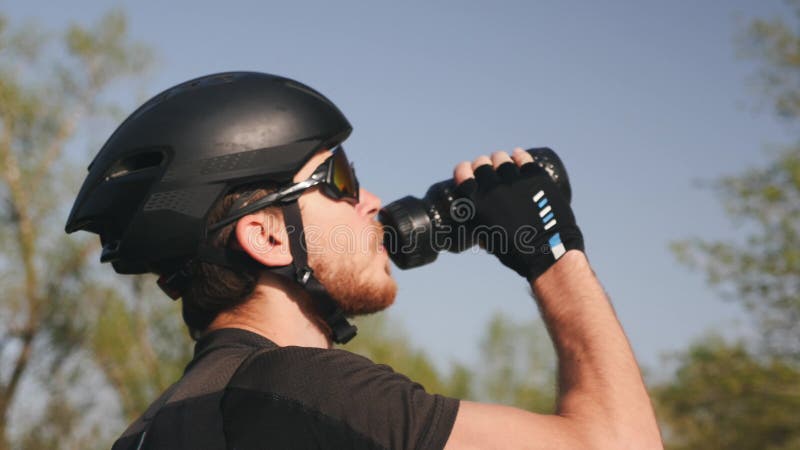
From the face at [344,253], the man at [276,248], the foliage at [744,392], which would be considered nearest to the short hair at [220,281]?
the man at [276,248]

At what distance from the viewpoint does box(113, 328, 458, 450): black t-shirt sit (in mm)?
2205

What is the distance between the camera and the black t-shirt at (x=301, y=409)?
221 centimetres

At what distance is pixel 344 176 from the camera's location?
3.13 m

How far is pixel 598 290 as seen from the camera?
8.66 feet

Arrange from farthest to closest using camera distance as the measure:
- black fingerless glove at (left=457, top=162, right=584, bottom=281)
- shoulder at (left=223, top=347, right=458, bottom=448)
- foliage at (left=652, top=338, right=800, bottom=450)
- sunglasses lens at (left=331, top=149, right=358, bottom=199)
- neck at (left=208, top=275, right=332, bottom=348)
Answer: foliage at (left=652, top=338, right=800, bottom=450), sunglasses lens at (left=331, top=149, right=358, bottom=199), neck at (left=208, top=275, right=332, bottom=348), black fingerless glove at (left=457, top=162, right=584, bottom=281), shoulder at (left=223, top=347, right=458, bottom=448)

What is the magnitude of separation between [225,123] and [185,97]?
0.21 meters

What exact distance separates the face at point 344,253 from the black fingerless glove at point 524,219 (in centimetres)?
41

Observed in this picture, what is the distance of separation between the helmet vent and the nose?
70 centimetres

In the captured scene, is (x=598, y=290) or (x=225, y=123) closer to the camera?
(x=598, y=290)

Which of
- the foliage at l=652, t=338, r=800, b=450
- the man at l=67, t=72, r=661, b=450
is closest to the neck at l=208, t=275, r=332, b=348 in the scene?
the man at l=67, t=72, r=661, b=450

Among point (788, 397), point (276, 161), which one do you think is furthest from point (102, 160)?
point (788, 397)

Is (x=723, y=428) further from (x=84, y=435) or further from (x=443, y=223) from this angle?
(x=443, y=223)

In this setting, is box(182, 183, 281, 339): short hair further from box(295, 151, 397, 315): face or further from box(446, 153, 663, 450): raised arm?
box(446, 153, 663, 450): raised arm

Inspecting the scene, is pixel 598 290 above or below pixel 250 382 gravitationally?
above
